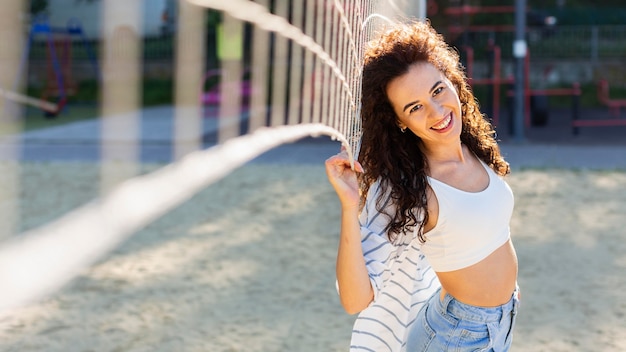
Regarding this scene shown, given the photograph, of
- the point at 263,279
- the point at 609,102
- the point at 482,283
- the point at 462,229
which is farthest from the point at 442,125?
the point at 609,102

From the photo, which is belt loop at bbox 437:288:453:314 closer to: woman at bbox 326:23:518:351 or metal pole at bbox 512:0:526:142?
woman at bbox 326:23:518:351

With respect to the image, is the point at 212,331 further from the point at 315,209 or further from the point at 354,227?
the point at 315,209

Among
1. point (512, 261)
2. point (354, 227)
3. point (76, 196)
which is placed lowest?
point (76, 196)

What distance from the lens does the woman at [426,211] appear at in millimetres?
1983

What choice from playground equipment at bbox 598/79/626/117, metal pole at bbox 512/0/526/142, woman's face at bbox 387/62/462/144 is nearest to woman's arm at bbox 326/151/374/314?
woman's face at bbox 387/62/462/144

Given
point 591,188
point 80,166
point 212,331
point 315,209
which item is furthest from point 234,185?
point 212,331

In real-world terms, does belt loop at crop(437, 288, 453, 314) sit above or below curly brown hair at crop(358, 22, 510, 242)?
below

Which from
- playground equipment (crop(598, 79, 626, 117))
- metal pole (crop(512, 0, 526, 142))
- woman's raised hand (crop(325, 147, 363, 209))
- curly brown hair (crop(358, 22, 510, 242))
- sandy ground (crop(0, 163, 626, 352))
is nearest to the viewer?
woman's raised hand (crop(325, 147, 363, 209))

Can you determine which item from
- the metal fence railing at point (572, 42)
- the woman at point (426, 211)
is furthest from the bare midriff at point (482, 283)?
the metal fence railing at point (572, 42)

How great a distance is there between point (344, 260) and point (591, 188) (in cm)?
591

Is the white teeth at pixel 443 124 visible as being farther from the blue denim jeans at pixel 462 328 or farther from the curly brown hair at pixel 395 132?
the blue denim jeans at pixel 462 328

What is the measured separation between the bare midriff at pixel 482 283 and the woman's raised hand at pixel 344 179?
469 mm

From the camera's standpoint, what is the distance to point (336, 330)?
3.79 meters

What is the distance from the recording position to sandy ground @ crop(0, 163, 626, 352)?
3686 millimetres
